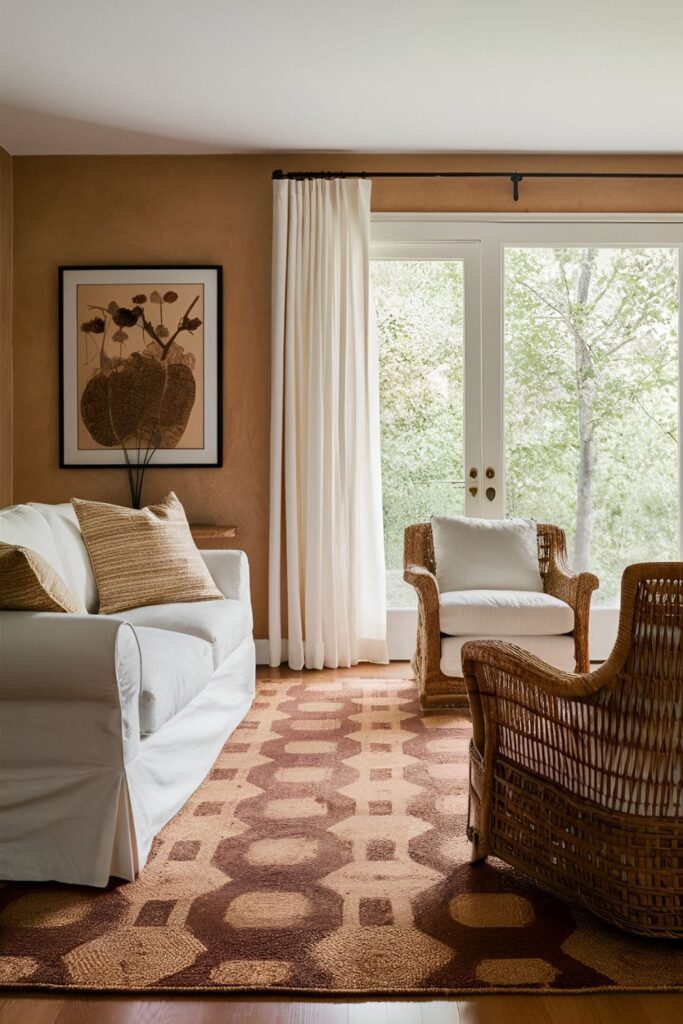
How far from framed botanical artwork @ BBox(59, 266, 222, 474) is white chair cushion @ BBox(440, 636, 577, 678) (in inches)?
73.6

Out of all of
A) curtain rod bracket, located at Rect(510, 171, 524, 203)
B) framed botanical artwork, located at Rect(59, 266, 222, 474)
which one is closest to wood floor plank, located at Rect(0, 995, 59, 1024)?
framed botanical artwork, located at Rect(59, 266, 222, 474)

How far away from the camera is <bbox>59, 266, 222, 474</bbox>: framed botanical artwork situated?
4.59 m

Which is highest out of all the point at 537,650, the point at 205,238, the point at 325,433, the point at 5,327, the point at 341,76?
the point at 341,76

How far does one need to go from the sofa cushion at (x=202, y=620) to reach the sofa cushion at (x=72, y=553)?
5.5 inches

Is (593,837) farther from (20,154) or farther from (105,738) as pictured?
(20,154)

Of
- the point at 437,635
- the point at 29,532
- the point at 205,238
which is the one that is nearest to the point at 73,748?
the point at 29,532

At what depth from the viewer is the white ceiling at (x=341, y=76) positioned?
3.17 m

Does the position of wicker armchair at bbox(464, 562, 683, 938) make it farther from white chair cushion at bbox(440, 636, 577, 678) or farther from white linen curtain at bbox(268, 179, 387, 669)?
white linen curtain at bbox(268, 179, 387, 669)

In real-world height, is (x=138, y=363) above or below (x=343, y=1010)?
above

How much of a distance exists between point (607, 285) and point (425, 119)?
4.62ft

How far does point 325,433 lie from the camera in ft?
Answer: 14.9

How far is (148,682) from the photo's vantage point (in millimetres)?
2137

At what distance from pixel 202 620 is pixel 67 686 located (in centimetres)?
101

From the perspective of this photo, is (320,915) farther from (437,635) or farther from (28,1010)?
(437,635)
